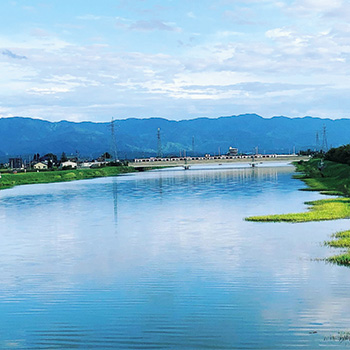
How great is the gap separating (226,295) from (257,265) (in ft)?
15.5

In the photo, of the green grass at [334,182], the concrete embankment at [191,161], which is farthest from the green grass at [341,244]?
the concrete embankment at [191,161]

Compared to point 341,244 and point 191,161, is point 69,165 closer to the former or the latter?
point 191,161

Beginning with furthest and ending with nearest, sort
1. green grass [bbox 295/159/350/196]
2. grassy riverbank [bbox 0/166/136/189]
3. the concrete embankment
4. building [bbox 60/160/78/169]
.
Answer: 1. building [bbox 60/160/78/169]
2. the concrete embankment
3. grassy riverbank [bbox 0/166/136/189]
4. green grass [bbox 295/159/350/196]

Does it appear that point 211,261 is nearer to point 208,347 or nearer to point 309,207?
point 208,347

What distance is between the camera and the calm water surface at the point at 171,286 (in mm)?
13406

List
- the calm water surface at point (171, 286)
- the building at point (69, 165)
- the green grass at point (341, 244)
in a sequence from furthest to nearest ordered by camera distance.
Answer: the building at point (69, 165), the green grass at point (341, 244), the calm water surface at point (171, 286)

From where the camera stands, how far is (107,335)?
13570mm

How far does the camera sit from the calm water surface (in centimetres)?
1341

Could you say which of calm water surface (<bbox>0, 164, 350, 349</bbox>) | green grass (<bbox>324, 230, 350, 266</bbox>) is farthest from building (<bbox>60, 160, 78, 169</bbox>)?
green grass (<bbox>324, 230, 350, 266</bbox>)

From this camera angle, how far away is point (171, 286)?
719 inches

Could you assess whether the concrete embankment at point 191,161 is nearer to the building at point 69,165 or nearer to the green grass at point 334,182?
the building at point 69,165

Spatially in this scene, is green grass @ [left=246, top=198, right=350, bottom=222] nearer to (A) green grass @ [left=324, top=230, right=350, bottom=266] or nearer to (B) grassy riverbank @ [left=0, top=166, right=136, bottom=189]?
(A) green grass @ [left=324, top=230, right=350, bottom=266]

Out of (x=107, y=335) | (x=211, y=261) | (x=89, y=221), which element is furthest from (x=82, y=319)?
(x=89, y=221)

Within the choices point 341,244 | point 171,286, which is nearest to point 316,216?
point 341,244
